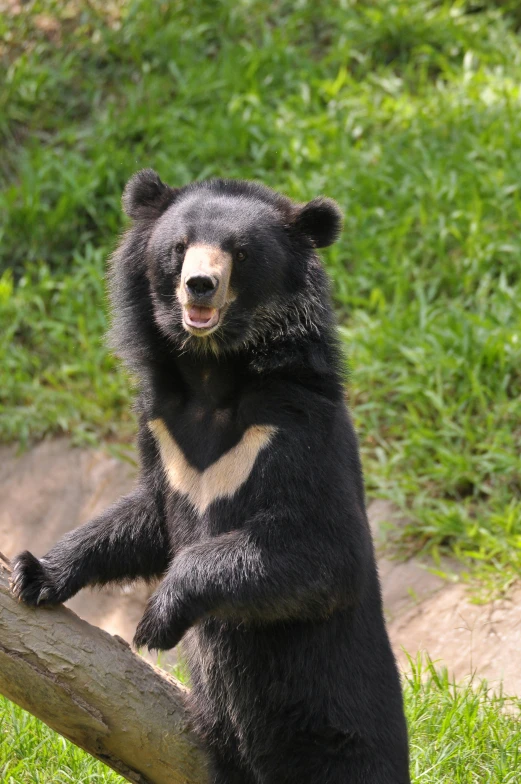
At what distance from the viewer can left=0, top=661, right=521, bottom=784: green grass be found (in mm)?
3912

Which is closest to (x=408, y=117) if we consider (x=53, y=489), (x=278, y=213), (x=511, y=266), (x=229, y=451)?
(x=511, y=266)

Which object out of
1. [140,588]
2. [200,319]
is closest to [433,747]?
[200,319]

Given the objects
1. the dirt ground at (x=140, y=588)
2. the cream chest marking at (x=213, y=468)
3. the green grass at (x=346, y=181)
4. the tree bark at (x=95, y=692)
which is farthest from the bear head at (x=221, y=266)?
the green grass at (x=346, y=181)

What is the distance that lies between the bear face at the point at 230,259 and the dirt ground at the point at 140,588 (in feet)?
3.96

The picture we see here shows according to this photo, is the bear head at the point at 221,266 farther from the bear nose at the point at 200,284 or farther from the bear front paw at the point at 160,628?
the bear front paw at the point at 160,628

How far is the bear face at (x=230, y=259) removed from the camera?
11.4 ft

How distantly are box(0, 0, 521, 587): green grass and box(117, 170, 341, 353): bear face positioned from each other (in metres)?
2.58

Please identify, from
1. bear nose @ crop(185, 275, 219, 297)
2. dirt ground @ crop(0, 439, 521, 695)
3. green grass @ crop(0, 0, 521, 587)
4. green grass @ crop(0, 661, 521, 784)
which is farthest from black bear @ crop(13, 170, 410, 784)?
green grass @ crop(0, 0, 521, 587)

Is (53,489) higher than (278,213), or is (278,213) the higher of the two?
(278,213)

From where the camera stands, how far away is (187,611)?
127 inches

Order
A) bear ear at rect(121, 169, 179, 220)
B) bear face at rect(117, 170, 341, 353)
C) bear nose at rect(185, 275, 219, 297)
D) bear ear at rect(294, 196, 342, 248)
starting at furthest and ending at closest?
bear ear at rect(121, 169, 179, 220), bear ear at rect(294, 196, 342, 248), bear face at rect(117, 170, 341, 353), bear nose at rect(185, 275, 219, 297)

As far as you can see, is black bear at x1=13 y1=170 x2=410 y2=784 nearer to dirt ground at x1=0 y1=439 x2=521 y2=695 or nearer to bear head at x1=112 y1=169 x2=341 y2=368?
bear head at x1=112 y1=169 x2=341 y2=368

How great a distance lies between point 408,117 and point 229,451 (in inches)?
216

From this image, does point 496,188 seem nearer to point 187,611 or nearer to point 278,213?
point 278,213
